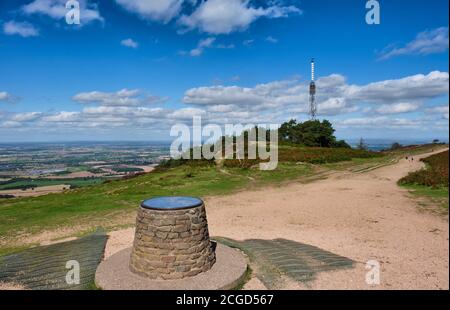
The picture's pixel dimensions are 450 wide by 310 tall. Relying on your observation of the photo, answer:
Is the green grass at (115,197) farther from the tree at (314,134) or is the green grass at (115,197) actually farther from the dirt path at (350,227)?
the tree at (314,134)

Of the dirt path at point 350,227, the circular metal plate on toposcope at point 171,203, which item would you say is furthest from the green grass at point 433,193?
the circular metal plate on toposcope at point 171,203

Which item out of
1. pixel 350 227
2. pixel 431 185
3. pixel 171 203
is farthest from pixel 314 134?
pixel 171 203

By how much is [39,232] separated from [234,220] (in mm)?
7434

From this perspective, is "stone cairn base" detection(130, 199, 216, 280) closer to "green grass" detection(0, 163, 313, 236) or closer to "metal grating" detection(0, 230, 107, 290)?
"metal grating" detection(0, 230, 107, 290)

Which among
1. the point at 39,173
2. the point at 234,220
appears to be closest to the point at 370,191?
the point at 234,220

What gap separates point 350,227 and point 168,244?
Result: 751 cm

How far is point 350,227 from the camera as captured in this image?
38.9ft

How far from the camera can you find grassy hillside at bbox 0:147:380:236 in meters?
13.7

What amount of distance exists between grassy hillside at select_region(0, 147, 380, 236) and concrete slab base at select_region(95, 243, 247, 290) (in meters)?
5.88

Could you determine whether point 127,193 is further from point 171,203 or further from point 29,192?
point 171,203

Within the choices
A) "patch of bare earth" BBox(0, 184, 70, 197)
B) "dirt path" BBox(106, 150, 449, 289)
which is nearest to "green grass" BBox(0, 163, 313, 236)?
"dirt path" BBox(106, 150, 449, 289)

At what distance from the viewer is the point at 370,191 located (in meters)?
18.2

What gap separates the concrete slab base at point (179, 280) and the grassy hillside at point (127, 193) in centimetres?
588
